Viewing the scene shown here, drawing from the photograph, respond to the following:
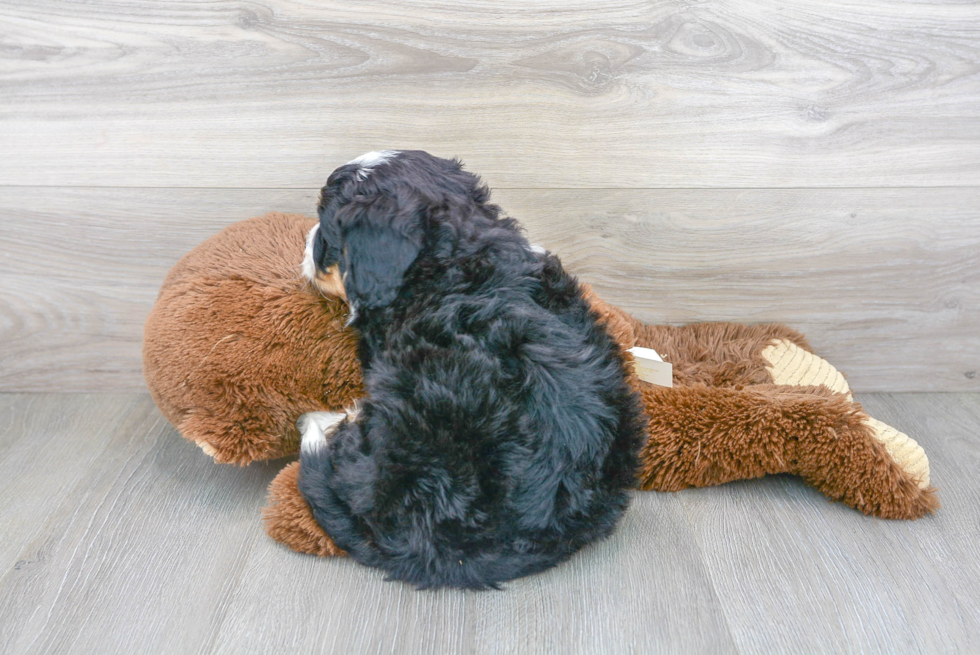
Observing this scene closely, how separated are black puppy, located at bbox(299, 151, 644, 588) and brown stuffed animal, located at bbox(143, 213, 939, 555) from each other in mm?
110

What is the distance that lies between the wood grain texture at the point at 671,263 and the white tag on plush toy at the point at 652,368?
Result: 0.85 feet

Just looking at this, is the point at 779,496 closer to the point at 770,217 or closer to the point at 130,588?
the point at 770,217

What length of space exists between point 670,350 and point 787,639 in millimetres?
652

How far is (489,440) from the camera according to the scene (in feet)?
3.37

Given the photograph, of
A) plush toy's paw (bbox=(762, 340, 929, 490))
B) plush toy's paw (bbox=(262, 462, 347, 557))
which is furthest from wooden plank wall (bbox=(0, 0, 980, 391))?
plush toy's paw (bbox=(262, 462, 347, 557))

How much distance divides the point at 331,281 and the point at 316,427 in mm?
248

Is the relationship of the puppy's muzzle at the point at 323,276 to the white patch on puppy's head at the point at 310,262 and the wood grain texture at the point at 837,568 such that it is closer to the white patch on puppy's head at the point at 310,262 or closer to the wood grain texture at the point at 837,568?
the white patch on puppy's head at the point at 310,262

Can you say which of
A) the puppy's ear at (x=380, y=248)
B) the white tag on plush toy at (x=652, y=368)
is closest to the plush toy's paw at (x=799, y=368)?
the white tag on plush toy at (x=652, y=368)

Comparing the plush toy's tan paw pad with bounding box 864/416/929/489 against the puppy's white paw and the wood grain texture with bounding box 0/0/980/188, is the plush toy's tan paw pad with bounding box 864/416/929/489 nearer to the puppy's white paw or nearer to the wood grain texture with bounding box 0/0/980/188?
the wood grain texture with bounding box 0/0/980/188

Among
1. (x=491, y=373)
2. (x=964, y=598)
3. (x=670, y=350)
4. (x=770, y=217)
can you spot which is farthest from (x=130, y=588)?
(x=770, y=217)

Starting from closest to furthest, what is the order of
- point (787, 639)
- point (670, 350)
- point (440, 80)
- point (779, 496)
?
point (787, 639)
point (779, 496)
point (440, 80)
point (670, 350)

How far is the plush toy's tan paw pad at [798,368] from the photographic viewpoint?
58.2 inches

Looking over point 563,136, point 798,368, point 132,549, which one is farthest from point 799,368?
point 132,549

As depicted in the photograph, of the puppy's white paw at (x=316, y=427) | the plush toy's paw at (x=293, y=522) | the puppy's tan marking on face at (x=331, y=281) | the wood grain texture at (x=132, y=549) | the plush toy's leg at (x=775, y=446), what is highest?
the puppy's tan marking on face at (x=331, y=281)
